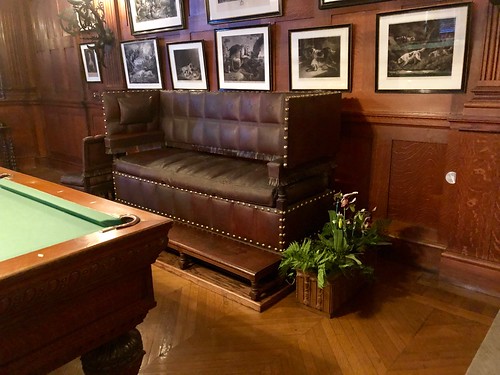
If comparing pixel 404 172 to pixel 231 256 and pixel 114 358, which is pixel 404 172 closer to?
pixel 231 256

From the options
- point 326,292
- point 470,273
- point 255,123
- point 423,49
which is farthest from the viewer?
point 255,123

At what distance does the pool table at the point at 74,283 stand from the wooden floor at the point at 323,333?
2.52ft

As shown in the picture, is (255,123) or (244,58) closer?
(255,123)

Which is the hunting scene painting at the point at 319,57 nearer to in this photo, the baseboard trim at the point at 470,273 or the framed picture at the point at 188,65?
the framed picture at the point at 188,65

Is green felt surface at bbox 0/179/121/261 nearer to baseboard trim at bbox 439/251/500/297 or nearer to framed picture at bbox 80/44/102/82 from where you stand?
baseboard trim at bbox 439/251/500/297

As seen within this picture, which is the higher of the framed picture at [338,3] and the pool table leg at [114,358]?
the framed picture at [338,3]

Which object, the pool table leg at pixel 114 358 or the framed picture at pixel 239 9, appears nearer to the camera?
the pool table leg at pixel 114 358

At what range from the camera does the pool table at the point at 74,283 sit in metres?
1.23

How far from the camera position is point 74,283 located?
1312mm

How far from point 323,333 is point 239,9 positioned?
10.00 feet

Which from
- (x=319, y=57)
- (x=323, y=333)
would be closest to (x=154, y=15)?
(x=319, y=57)

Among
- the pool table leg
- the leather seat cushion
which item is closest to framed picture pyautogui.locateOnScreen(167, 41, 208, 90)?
the leather seat cushion

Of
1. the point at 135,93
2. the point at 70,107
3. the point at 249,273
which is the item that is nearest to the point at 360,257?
the point at 249,273

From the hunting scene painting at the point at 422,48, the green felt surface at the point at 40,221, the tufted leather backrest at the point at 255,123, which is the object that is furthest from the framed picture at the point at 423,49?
the green felt surface at the point at 40,221
